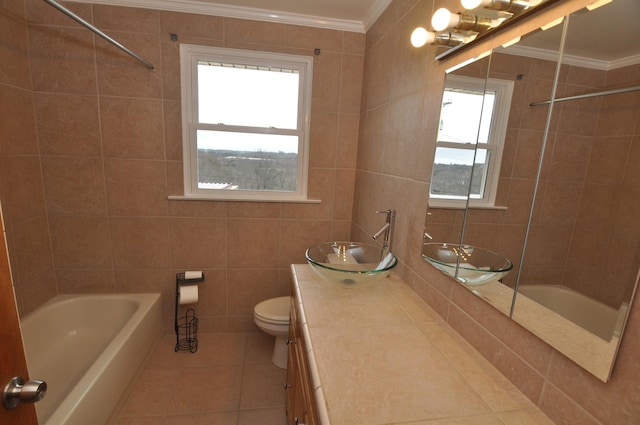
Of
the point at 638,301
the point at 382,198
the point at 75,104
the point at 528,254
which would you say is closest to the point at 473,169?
the point at 528,254

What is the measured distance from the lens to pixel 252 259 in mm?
2324

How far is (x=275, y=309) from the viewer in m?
2.10

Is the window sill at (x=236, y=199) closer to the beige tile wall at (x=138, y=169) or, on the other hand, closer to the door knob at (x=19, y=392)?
the beige tile wall at (x=138, y=169)

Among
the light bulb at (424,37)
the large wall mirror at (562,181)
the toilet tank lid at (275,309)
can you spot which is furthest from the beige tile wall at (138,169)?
the large wall mirror at (562,181)

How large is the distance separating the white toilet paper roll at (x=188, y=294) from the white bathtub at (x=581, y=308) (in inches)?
81.2

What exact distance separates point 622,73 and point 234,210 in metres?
2.09

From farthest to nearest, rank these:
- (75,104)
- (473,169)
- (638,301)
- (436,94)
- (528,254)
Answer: (75,104), (436,94), (473,169), (528,254), (638,301)

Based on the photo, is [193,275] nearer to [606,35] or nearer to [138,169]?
[138,169]

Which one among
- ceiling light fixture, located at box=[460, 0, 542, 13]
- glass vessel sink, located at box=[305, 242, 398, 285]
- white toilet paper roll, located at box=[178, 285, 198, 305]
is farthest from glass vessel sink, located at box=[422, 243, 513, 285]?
white toilet paper roll, located at box=[178, 285, 198, 305]

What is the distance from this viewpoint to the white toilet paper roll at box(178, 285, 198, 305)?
2150 mm

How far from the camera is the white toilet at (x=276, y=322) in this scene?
1.98 m

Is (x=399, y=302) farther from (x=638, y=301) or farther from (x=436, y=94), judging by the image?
(x=436, y=94)

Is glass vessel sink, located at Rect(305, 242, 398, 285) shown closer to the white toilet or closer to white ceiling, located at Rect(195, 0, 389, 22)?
the white toilet

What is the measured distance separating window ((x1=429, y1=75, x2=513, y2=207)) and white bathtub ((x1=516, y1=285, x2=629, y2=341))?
0.30 m
